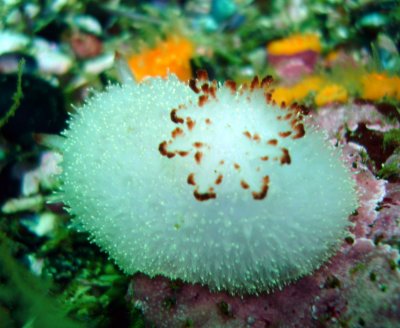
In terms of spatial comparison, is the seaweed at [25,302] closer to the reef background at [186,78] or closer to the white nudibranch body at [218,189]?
the reef background at [186,78]

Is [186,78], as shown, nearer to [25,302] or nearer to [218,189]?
[218,189]

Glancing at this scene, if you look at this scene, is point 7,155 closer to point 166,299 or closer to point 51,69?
point 51,69

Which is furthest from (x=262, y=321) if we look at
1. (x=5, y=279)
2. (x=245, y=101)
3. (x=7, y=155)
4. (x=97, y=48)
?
(x=97, y=48)

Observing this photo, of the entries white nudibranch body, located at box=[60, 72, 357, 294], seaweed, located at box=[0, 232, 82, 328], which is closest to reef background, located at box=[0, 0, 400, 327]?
seaweed, located at box=[0, 232, 82, 328]

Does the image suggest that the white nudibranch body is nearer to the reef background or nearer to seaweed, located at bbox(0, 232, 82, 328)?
the reef background

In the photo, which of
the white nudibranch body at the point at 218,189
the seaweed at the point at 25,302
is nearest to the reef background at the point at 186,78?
the seaweed at the point at 25,302

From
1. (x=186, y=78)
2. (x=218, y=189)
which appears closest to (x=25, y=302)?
(x=218, y=189)
